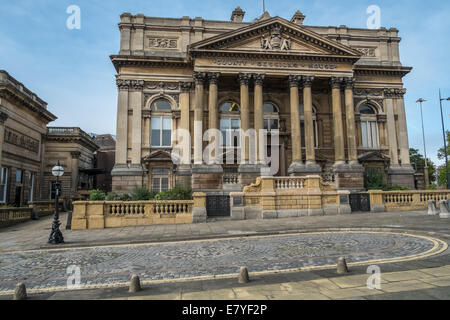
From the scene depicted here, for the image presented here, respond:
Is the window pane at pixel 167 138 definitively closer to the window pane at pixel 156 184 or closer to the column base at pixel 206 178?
the window pane at pixel 156 184

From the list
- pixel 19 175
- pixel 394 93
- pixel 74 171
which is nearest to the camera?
pixel 394 93

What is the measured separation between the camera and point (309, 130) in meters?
25.8

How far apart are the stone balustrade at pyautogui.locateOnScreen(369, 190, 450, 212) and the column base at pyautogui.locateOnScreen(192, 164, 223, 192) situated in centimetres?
1115

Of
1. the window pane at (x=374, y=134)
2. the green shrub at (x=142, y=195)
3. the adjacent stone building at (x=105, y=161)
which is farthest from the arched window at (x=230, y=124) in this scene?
the adjacent stone building at (x=105, y=161)

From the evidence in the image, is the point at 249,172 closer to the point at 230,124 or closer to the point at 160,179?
the point at 230,124

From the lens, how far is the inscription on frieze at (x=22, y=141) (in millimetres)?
30731

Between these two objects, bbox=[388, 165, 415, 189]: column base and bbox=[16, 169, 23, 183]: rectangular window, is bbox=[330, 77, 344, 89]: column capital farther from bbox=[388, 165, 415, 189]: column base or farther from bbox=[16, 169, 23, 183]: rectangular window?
bbox=[16, 169, 23, 183]: rectangular window

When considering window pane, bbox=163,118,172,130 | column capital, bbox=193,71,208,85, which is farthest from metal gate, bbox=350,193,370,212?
window pane, bbox=163,118,172,130

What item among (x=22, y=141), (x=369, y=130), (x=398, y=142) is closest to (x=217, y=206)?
(x=369, y=130)

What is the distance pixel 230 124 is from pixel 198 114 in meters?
3.95

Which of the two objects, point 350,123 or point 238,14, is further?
point 238,14

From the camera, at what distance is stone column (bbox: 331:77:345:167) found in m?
26.1

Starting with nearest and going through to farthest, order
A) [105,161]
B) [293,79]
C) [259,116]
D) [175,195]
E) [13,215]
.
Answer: [175,195] < [13,215] < [259,116] < [293,79] < [105,161]

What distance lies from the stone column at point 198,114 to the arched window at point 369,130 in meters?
16.2
